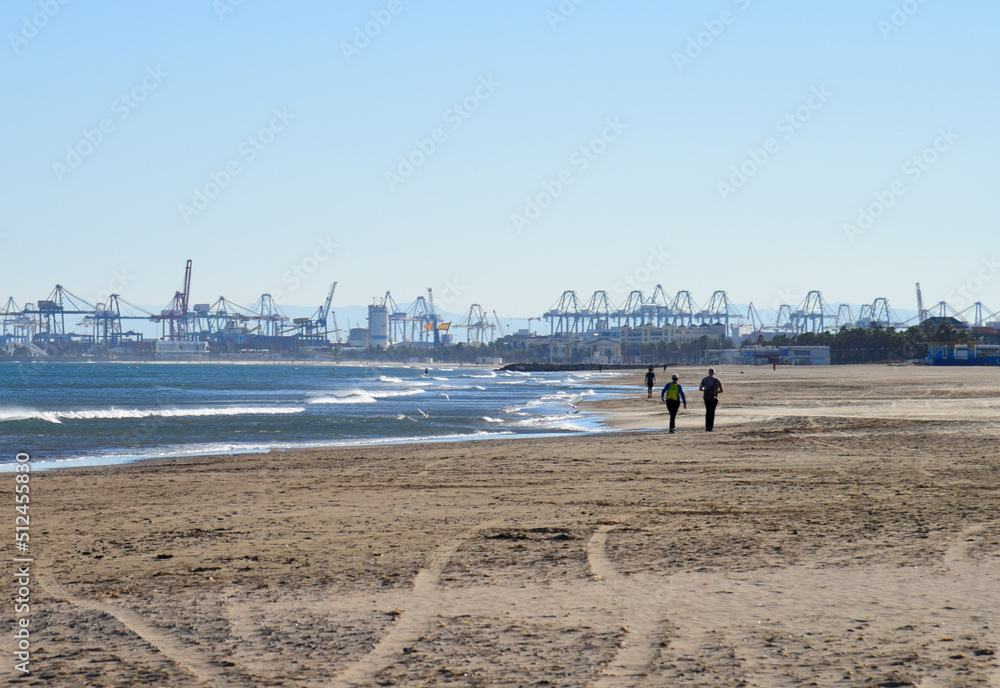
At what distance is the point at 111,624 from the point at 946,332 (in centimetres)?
13930

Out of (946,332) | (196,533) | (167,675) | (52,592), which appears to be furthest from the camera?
(946,332)

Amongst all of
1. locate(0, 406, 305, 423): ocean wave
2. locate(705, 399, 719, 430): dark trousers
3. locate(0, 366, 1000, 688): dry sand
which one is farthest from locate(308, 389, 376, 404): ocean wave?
locate(0, 366, 1000, 688): dry sand

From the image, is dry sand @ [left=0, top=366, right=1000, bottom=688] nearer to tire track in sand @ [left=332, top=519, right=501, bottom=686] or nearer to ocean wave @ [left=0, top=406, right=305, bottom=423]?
tire track in sand @ [left=332, top=519, right=501, bottom=686]

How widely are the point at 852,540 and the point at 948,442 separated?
9.13m

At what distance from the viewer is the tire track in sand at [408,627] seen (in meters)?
3.89

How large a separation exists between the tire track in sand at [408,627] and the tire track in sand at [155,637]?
1.74ft

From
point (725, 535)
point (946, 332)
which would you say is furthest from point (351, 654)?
point (946, 332)

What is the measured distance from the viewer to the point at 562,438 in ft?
60.5

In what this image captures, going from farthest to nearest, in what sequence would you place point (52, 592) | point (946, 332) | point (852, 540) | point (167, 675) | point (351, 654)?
point (946, 332), point (852, 540), point (52, 592), point (351, 654), point (167, 675)

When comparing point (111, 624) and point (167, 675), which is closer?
point (167, 675)

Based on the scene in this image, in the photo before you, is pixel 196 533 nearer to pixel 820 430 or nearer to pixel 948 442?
pixel 948 442

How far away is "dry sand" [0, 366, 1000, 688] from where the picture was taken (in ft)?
13.1

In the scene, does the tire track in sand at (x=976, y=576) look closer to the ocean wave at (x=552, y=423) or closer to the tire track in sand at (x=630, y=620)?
the tire track in sand at (x=630, y=620)

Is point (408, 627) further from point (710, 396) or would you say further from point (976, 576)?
point (710, 396)
